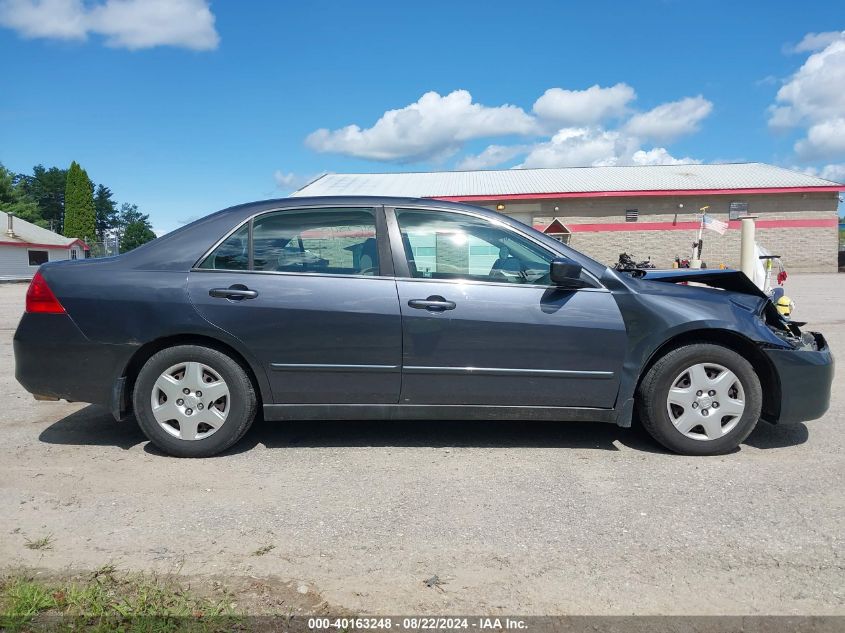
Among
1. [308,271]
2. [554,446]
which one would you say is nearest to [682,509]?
[554,446]

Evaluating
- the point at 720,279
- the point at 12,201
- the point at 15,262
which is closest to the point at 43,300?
the point at 720,279

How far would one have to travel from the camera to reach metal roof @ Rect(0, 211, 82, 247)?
40344 millimetres

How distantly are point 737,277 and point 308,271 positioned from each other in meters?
2.98

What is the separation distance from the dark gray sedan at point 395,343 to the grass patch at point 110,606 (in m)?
1.48

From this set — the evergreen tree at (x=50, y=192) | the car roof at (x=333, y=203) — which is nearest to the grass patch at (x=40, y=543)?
the car roof at (x=333, y=203)

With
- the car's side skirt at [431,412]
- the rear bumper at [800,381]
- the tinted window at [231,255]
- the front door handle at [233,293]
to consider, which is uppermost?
the tinted window at [231,255]

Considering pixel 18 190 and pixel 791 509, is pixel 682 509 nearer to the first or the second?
pixel 791 509

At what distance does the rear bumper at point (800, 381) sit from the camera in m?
3.92

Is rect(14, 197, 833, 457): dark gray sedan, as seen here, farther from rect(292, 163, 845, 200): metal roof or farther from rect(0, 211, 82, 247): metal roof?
rect(0, 211, 82, 247): metal roof

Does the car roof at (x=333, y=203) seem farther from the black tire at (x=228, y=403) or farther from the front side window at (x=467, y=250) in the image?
the black tire at (x=228, y=403)

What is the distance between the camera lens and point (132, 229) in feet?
252

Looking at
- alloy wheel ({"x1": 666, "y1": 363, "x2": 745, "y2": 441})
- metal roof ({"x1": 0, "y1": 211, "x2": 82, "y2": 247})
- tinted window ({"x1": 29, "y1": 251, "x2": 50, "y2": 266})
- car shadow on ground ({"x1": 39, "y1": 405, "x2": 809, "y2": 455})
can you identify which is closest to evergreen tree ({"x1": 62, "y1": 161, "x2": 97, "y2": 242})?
metal roof ({"x1": 0, "y1": 211, "x2": 82, "y2": 247})

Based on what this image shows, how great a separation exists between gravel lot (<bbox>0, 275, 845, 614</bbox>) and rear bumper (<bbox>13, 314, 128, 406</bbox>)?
17.2 inches

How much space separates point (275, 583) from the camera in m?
2.51
